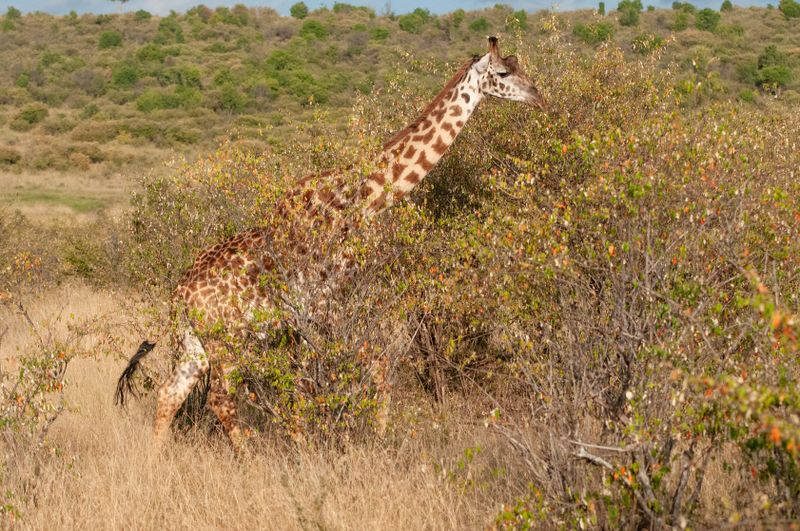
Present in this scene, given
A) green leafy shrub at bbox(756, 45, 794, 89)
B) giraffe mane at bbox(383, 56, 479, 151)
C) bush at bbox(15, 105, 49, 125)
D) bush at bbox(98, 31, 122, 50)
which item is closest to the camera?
giraffe mane at bbox(383, 56, 479, 151)

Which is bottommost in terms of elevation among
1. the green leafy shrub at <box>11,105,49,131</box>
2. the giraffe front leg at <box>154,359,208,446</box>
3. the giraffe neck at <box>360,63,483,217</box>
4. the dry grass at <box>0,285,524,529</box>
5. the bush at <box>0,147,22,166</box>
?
the bush at <box>0,147,22,166</box>

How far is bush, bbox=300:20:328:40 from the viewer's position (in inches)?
3209

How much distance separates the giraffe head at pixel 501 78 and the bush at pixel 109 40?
80.7 m

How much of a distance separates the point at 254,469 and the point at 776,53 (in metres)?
50.2

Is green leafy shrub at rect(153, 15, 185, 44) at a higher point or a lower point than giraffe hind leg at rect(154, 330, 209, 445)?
higher

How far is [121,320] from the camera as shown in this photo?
1171cm

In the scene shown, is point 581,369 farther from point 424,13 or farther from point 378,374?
point 424,13

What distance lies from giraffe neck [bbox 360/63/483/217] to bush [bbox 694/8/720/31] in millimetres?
67782

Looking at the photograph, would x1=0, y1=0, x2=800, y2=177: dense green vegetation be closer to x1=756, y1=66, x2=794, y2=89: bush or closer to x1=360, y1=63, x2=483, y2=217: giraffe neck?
x1=756, y1=66, x2=794, y2=89: bush

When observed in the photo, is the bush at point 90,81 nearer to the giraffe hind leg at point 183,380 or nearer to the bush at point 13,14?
the bush at point 13,14

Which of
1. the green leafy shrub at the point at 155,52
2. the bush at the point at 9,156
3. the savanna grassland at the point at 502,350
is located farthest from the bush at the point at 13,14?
the savanna grassland at the point at 502,350

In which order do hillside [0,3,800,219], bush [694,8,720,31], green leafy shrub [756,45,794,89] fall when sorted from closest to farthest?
hillside [0,3,800,219], green leafy shrub [756,45,794,89], bush [694,8,720,31]

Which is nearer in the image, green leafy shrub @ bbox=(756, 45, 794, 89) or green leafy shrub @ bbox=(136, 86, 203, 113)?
green leafy shrub @ bbox=(756, 45, 794, 89)

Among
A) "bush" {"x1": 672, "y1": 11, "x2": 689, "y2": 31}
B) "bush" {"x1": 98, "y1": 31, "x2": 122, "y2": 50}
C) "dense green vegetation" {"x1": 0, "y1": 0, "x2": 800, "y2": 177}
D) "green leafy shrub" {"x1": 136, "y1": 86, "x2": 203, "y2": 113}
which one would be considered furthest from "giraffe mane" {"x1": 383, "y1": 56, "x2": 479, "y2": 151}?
"bush" {"x1": 98, "y1": 31, "x2": 122, "y2": 50}
